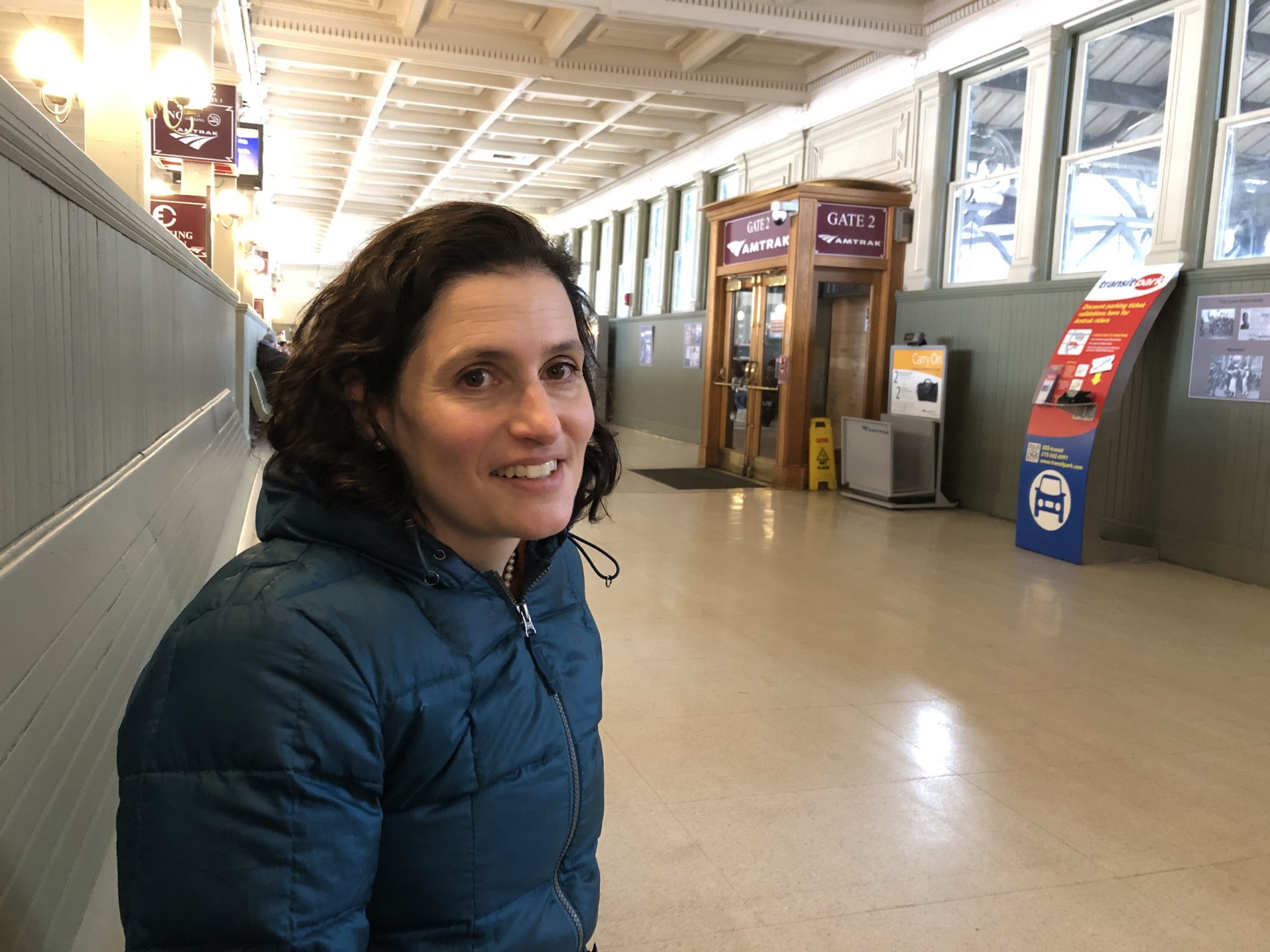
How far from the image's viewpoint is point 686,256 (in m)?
14.1

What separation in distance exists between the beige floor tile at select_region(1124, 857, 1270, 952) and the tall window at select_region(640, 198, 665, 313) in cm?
Answer: 1305

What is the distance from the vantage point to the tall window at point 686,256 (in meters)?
13.6

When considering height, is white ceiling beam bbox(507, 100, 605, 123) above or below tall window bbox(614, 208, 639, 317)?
above

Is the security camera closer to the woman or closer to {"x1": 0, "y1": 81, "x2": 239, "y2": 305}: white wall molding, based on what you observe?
{"x1": 0, "y1": 81, "x2": 239, "y2": 305}: white wall molding

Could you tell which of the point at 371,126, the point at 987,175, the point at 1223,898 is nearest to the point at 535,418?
the point at 1223,898

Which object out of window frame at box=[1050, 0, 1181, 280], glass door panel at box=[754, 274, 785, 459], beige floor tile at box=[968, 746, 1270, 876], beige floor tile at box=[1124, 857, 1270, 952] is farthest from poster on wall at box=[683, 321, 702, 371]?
beige floor tile at box=[1124, 857, 1270, 952]

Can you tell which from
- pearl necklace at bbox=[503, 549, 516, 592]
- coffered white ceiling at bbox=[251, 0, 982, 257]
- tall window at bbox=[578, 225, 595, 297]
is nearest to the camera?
pearl necklace at bbox=[503, 549, 516, 592]

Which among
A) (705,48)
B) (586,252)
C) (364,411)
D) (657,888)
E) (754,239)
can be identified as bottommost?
(657,888)

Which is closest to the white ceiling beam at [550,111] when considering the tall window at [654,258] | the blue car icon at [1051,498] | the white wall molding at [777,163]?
the white wall molding at [777,163]

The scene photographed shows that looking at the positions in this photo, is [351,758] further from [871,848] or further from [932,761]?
[932,761]

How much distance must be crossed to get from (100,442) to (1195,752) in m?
3.29

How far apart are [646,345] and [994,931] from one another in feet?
44.3

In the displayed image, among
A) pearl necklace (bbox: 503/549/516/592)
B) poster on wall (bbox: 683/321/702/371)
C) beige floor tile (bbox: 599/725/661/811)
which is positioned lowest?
beige floor tile (bbox: 599/725/661/811)

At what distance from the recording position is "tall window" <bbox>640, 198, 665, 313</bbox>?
15119 mm
